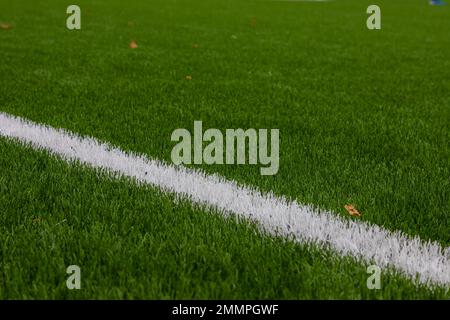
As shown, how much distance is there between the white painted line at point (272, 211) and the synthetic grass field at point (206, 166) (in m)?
0.09

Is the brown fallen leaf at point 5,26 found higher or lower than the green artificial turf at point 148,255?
higher

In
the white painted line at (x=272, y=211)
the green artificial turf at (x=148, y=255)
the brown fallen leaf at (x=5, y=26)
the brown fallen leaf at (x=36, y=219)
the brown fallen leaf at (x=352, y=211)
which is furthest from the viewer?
the brown fallen leaf at (x=5, y=26)

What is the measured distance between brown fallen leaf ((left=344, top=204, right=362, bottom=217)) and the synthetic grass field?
0.11 ft

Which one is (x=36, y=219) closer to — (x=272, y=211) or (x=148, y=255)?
(x=148, y=255)

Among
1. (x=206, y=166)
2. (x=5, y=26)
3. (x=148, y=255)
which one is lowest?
(x=148, y=255)

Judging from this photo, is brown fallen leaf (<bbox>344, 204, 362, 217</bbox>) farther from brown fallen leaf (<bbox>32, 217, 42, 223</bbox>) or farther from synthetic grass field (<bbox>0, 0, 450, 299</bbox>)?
brown fallen leaf (<bbox>32, 217, 42, 223</bbox>)

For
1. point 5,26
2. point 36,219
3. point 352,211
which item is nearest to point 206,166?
point 352,211

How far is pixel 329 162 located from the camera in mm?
3254

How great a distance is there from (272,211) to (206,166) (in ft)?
2.48

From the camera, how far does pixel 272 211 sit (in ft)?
8.41

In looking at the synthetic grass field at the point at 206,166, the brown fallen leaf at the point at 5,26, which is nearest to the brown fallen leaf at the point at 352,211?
the synthetic grass field at the point at 206,166

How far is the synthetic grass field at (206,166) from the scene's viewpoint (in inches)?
78.2

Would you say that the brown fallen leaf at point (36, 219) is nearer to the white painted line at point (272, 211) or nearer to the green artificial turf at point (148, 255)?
the green artificial turf at point (148, 255)

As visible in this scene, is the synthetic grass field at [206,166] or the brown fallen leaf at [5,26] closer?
the synthetic grass field at [206,166]
